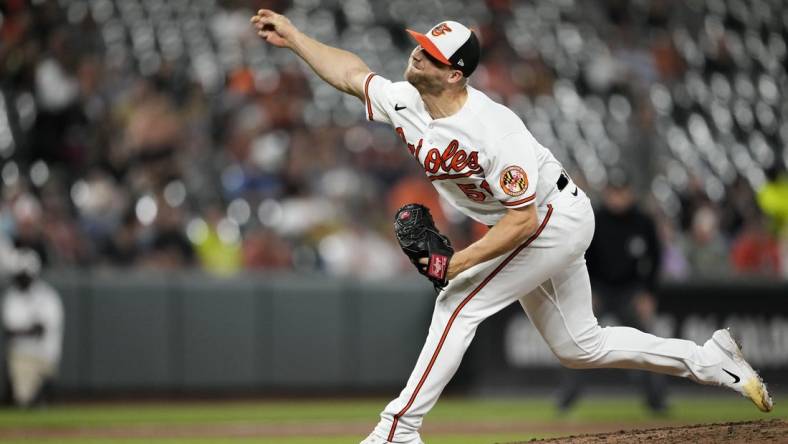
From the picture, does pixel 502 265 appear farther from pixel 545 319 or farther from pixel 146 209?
pixel 146 209

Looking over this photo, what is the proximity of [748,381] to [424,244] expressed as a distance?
1827 mm

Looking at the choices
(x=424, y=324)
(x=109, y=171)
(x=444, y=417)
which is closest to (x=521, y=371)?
(x=424, y=324)

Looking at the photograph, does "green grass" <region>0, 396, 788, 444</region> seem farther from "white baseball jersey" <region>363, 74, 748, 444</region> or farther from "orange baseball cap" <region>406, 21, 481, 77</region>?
"orange baseball cap" <region>406, 21, 481, 77</region>

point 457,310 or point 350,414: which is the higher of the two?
point 457,310

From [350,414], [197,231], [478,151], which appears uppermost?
[478,151]

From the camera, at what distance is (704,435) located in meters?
5.38

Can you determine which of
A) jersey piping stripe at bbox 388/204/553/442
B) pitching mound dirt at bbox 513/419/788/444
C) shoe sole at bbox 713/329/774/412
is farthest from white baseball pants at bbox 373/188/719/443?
pitching mound dirt at bbox 513/419/788/444

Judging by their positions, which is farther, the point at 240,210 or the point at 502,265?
the point at 240,210

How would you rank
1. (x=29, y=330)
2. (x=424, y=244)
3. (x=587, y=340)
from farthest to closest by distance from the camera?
(x=29, y=330) < (x=587, y=340) < (x=424, y=244)

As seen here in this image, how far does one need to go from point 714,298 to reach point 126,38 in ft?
24.1

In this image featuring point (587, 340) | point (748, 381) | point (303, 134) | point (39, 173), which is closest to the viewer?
point (587, 340)

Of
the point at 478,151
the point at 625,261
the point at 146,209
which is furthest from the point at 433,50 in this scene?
the point at 146,209

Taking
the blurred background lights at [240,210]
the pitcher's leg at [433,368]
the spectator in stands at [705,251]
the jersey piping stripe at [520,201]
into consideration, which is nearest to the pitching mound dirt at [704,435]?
the pitcher's leg at [433,368]

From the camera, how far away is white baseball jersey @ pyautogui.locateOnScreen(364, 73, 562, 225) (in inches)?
193
